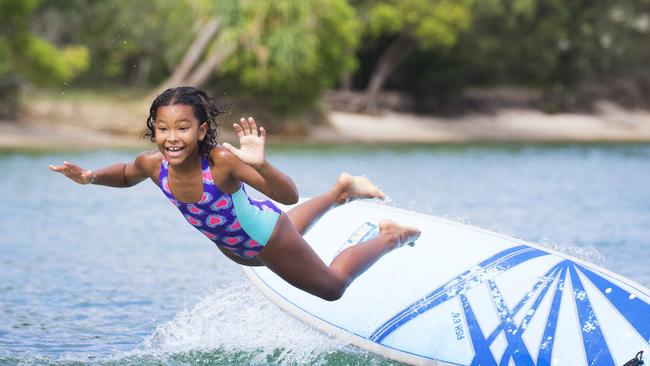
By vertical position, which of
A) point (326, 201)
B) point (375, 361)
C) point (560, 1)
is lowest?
point (375, 361)

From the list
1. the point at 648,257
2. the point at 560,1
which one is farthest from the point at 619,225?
the point at 560,1

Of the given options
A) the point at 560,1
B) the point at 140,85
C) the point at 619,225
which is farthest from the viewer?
the point at 560,1

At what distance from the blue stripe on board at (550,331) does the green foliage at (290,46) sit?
81.5ft

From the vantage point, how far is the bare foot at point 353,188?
6523mm

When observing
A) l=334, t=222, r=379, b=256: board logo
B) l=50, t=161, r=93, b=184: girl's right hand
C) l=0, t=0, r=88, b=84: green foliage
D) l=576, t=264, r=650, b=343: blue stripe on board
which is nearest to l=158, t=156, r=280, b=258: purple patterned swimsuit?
l=50, t=161, r=93, b=184: girl's right hand

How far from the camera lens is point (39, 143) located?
2895 centimetres

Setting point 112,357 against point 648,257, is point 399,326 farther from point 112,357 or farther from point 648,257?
point 648,257

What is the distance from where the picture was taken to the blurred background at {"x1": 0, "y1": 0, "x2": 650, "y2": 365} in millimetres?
8281

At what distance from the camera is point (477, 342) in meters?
6.34

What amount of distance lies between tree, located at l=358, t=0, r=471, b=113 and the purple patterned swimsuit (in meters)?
33.9

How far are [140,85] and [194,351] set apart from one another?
3504cm

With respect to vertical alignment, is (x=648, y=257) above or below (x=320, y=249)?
above

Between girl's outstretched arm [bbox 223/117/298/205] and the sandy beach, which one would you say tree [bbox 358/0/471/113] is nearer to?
the sandy beach

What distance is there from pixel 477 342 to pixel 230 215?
71.9 inches
